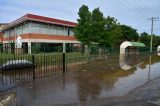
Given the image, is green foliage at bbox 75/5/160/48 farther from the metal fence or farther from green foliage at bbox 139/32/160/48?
green foliage at bbox 139/32/160/48

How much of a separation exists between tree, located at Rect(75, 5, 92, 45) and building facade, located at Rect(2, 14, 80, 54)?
11.3ft

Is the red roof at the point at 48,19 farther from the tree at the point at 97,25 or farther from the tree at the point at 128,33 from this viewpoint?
Answer: the tree at the point at 128,33

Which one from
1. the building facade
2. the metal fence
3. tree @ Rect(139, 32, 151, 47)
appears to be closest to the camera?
the metal fence

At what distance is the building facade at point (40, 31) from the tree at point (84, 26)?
11.3 feet

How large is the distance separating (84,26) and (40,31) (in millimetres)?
9017

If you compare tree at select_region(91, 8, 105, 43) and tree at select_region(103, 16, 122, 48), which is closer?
tree at select_region(91, 8, 105, 43)

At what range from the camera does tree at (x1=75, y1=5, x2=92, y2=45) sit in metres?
26.6

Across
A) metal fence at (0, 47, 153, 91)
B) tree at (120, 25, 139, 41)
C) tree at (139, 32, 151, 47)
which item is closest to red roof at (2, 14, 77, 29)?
metal fence at (0, 47, 153, 91)

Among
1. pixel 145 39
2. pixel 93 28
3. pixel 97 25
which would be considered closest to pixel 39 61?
pixel 93 28

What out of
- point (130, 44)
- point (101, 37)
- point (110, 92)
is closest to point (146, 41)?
point (130, 44)

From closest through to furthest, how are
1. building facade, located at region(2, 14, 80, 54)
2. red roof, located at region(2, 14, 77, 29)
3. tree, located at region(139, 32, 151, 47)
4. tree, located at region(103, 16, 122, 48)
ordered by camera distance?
tree, located at region(103, 16, 122, 48) < red roof, located at region(2, 14, 77, 29) < building facade, located at region(2, 14, 80, 54) < tree, located at region(139, 32, 151, 47)

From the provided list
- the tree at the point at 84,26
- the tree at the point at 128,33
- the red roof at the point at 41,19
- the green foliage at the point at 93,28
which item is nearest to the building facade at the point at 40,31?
the red roof at the point at 41,19

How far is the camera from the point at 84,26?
26.8m

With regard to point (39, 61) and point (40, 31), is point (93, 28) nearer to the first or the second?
point (40, 31)
